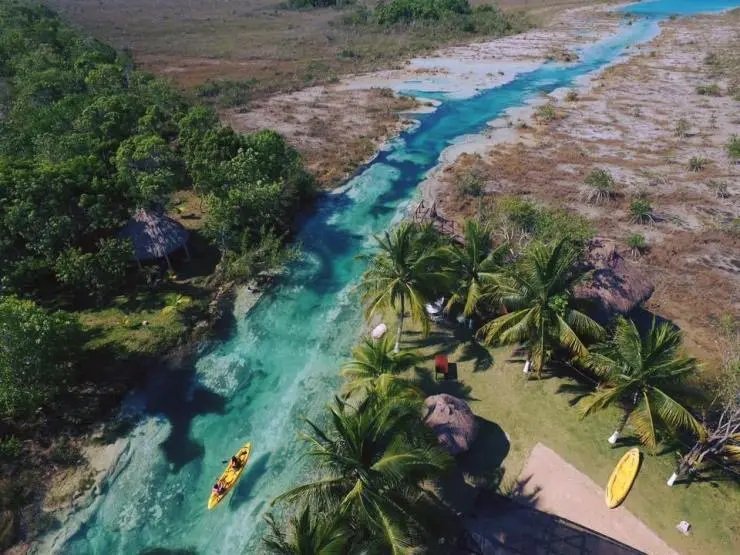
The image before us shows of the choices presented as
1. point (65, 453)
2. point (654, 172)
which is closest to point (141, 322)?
point (65, 453)

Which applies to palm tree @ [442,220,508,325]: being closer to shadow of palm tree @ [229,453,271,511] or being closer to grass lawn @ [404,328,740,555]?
grass lawn @ [404,328,740,555]

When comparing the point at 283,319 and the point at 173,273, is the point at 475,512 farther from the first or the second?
the point at 173,273

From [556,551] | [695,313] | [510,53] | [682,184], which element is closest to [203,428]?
[556,551]

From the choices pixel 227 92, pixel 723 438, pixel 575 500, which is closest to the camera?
pixel 723 438

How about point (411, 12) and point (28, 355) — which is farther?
point (411, 12)

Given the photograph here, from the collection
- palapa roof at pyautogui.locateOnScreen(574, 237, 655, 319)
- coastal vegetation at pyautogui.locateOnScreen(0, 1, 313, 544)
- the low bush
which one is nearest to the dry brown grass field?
the low bush

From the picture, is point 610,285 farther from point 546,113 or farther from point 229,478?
point 546,113

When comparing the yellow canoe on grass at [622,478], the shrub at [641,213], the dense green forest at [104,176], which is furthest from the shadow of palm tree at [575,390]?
the dense green forest at [104,176]
